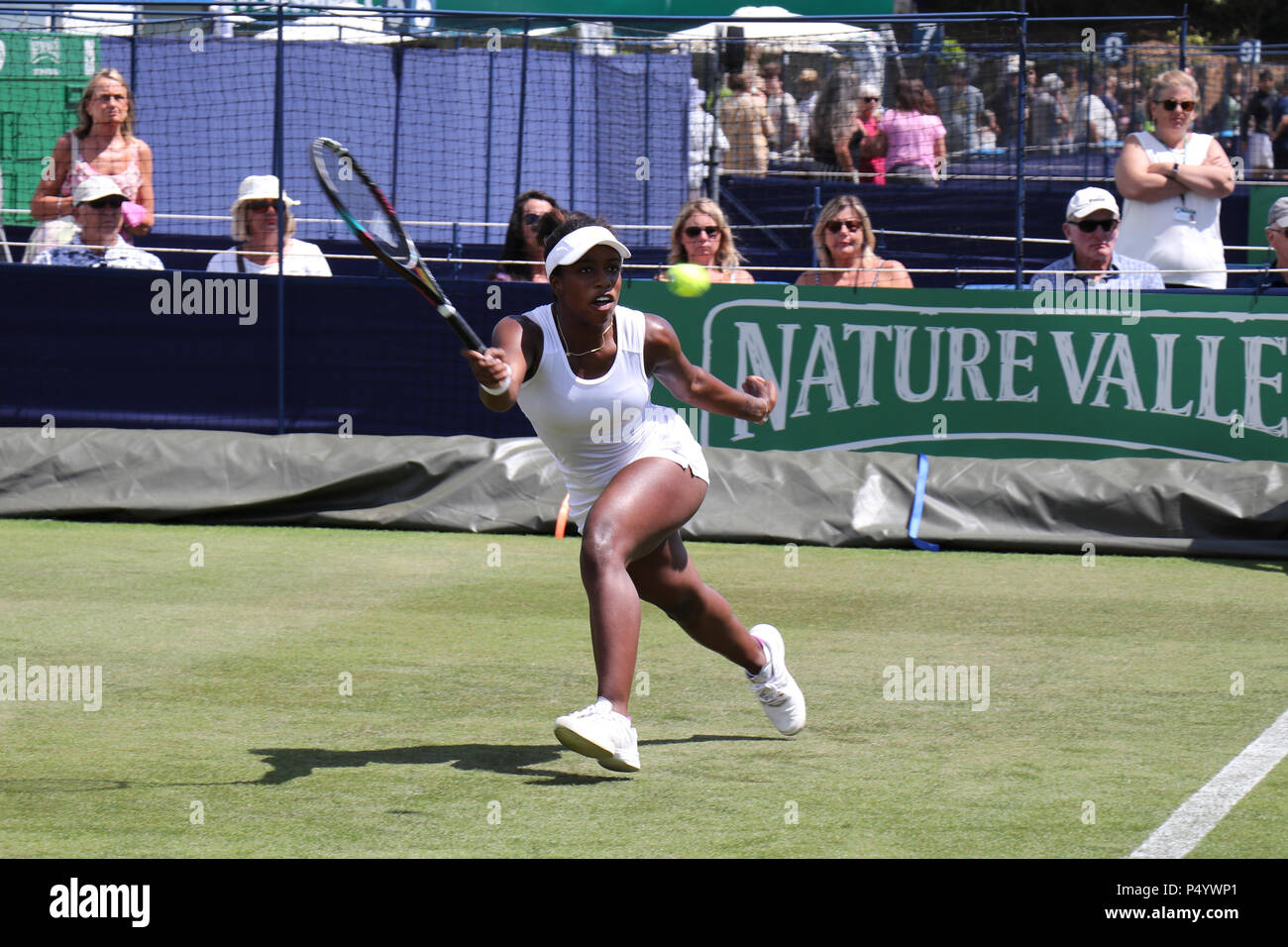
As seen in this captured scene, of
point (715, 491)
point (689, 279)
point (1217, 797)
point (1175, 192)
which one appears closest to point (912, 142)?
point (1175, 192)

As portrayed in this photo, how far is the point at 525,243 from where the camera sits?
12.0 m

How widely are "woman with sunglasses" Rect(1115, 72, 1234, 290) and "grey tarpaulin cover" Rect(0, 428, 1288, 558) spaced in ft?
5.43

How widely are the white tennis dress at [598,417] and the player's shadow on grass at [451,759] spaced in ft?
2.59

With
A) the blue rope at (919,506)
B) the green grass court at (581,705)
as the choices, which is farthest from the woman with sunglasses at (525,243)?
the blue rope at (919,506)

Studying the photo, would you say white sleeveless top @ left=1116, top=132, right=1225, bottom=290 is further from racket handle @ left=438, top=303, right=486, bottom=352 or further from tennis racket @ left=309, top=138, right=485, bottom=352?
racket handle @ left=438, top=303, right=486, bottom=352

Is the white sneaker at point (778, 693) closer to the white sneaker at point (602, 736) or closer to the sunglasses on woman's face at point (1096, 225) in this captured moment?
the white sneaker at point (602, 736)

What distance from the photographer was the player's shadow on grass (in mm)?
5595

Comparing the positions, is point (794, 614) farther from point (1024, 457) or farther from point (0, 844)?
point (0, 844)

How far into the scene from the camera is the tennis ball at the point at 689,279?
402 inches

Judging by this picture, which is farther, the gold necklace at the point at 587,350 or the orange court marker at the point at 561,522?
the orange court marker at the point at 561,522

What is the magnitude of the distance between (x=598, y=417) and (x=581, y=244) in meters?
0.57

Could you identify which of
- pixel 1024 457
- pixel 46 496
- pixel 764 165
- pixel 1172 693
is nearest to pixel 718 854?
pixel 1172 693

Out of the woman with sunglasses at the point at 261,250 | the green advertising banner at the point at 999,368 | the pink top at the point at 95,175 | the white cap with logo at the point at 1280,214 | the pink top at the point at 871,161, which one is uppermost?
the pink top at the point at 871,161

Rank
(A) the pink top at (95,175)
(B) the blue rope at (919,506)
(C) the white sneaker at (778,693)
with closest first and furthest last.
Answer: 1. (C) the white sneaker at (778,693)
2. (B) the blue rope at (919,506)
3. (A) the pink top at (95,175)
